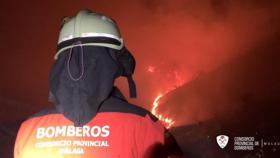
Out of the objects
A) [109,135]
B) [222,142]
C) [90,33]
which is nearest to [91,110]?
[109,135]

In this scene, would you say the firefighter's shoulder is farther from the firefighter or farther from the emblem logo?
the emblem logo

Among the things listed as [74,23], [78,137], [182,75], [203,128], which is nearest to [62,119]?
[78,137]

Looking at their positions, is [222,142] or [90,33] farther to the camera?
[222,142]

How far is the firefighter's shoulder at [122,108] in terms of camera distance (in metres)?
2.42

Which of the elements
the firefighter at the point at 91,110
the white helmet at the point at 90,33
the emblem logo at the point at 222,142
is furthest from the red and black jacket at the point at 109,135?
the emblem logo at the point at 222,142

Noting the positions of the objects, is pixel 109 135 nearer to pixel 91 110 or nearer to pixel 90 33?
pixel 91 110

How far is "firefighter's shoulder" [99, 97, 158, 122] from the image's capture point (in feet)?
7.95

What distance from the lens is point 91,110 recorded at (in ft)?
7.91

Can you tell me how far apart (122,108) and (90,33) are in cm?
45

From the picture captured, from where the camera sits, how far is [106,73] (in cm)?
244

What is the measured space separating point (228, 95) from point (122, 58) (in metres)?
44.4

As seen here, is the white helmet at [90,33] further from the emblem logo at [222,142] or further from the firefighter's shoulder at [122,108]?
the emblem logo at [222,142]

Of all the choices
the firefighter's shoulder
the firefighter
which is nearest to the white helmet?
the firefighter

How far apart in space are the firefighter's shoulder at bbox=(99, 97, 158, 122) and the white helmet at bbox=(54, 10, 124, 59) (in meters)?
0.31
